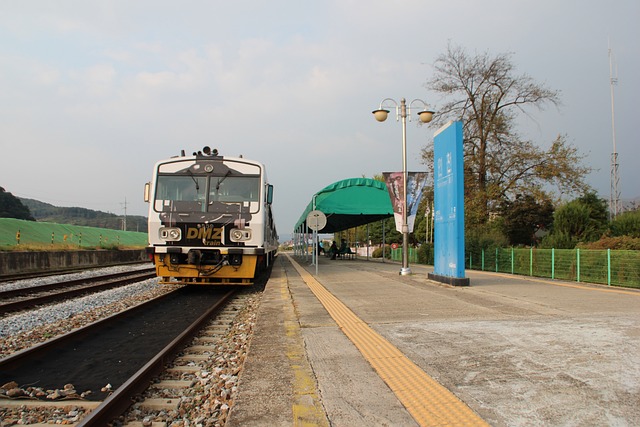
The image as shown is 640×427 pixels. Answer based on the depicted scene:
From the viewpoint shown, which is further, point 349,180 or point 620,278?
point 349,180

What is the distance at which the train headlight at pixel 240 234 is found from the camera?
1155 cm

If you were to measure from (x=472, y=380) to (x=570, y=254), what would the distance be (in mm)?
12603

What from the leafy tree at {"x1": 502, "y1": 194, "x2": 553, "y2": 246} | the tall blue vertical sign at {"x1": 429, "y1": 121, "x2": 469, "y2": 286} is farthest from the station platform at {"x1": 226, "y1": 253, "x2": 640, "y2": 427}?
the leafy tree at {"x1": 502, "y1": 194, "x2": 553, "y2": 246}

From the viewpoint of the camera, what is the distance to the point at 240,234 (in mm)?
11570

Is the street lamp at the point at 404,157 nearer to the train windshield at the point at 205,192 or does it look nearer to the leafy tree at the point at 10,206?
the train windshield at the point at 205,192

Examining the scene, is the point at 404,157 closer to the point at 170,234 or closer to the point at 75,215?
the point at 170,234

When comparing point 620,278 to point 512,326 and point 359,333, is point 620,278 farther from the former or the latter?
point 359,333

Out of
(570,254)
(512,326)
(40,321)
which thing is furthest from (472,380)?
(570,254)

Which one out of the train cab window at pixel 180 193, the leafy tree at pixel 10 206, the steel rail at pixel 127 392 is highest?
the leafy tree at pixel 10 206

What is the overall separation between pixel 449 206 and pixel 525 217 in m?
19.6

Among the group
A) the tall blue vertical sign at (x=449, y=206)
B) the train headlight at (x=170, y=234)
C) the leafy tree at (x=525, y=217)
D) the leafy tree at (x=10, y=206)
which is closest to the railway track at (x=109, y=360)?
the train headlight at (x=170, y=234)

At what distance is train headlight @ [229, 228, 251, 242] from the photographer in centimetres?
1155

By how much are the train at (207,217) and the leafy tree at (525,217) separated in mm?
18957

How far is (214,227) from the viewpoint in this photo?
11531 mm
